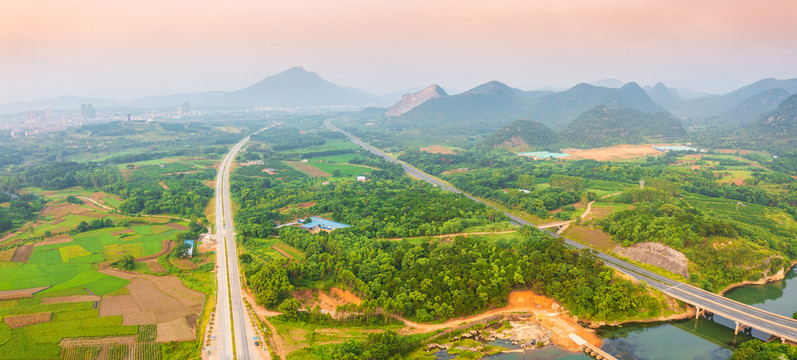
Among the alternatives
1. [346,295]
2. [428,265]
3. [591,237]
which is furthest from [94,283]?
[591,237]

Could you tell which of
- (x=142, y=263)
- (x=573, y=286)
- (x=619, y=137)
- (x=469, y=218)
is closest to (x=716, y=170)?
(x=619, y=137)

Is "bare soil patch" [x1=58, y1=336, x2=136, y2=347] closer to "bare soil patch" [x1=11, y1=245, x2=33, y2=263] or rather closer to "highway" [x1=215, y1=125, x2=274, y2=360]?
"highway" [x1=215, y1=125, x2=274, y2=360]

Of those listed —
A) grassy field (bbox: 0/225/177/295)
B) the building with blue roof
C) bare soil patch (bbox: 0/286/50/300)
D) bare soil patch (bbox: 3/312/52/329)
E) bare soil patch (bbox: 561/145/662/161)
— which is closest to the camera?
bare soil patch (bbox: 3/312/52/329)

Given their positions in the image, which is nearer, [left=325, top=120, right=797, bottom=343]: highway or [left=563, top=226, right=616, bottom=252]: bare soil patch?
[left=325, top=120, right=797, bottom=343]: highway

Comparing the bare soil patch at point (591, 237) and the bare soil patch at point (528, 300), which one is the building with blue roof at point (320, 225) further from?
the bare soil patch at point (591, 237)

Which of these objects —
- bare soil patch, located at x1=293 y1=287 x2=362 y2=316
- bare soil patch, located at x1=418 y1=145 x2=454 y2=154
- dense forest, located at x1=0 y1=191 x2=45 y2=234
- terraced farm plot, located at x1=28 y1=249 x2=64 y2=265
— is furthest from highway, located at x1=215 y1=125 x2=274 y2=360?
bare soil patch, located at x1=418 y1=145 x2=454 y2=154

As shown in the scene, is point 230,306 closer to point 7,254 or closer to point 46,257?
point 46,257
